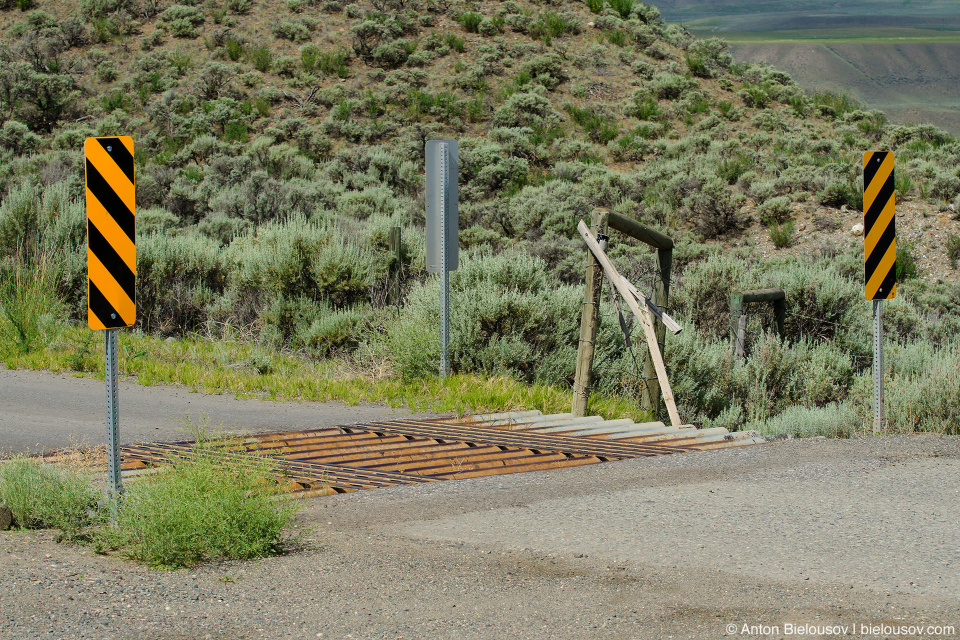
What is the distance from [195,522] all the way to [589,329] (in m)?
5.50

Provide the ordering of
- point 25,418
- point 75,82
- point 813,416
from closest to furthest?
point 25,418, point 813,416, point 75,82

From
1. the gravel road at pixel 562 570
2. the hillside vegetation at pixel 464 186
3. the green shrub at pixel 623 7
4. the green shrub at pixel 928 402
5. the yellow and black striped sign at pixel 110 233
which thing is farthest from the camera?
the green shrub at pixel 623 7

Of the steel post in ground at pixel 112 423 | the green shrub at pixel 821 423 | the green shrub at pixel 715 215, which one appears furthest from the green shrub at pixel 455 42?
the steel post in ground at pixel 112 423

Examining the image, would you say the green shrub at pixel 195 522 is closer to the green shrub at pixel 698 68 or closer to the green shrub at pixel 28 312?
the green shrub at pixel 28 312

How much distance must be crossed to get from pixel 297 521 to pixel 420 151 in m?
26.2

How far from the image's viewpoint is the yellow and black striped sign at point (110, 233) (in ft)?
17.7

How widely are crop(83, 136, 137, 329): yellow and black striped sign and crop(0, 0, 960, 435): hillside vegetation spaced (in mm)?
5786

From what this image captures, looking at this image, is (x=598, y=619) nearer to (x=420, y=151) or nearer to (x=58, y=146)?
(x=420, y=151)

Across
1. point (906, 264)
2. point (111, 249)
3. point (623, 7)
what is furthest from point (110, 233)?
point (623, 7)

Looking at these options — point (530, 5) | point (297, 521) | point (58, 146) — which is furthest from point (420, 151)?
point (297, 521)

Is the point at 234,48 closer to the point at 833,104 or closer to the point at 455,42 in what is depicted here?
the point at 455,42

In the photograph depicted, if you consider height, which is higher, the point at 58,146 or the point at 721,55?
the point at 721,55

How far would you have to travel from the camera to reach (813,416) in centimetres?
1001

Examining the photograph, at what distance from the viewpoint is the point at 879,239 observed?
9.08 metres
